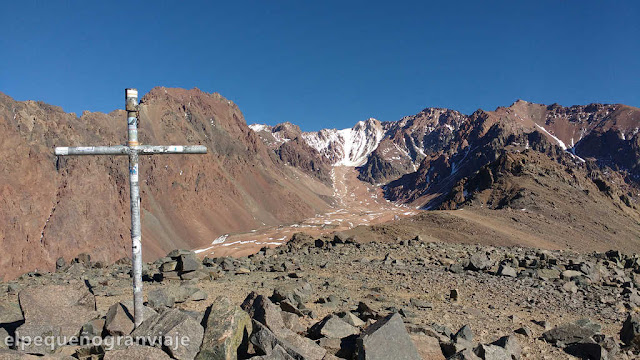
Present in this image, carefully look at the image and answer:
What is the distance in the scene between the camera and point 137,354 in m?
5.45

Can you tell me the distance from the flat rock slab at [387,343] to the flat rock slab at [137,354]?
2.86m

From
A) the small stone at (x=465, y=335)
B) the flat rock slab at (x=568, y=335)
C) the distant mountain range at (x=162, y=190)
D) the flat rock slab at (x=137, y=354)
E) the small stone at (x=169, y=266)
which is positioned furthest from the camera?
the distant mountain range at (x=162, y=190)

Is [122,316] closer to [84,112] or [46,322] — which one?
[46,322]

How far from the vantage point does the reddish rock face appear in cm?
5388

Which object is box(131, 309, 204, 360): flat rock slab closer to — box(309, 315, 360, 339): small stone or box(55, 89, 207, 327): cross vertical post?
box(55, 89, 207, 327): cross vertical post

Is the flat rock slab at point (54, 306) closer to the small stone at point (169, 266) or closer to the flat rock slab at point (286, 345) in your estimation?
the flat rock slab at point (286, 345)

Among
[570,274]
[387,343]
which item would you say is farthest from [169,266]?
[570,274]

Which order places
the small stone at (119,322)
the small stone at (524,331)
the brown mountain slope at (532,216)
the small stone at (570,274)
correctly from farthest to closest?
the brown mountain slope at (532,216) → the small stone at (570,274) → the small stone at (524,331) → the small stone at (119,322)

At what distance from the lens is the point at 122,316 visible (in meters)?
7.16

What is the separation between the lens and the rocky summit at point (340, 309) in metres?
6.00

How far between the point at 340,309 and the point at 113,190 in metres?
69.6

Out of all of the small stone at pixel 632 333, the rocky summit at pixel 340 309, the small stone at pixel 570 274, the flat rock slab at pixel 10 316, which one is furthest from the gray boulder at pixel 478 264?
the flat rock slab at pixel 10 316

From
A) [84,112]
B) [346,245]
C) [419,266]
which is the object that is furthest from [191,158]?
[419,266]

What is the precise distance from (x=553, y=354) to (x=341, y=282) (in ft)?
24.4
